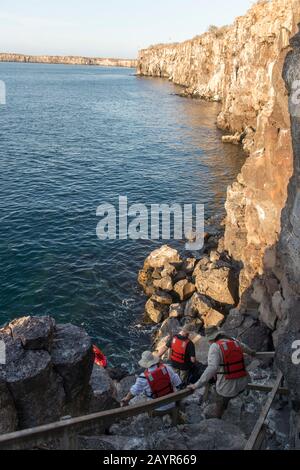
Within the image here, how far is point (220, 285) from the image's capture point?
26234 millimetres

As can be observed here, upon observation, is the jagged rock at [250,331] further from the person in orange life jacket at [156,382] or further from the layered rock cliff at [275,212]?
the person in orange life jacket at [156,382]

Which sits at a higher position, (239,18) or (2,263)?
(239,18)

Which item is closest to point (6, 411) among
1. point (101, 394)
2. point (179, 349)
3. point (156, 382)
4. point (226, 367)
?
point (101, 394)

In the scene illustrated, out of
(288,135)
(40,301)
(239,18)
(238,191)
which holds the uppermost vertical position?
(239,18)

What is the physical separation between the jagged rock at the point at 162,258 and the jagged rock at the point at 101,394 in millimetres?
16240

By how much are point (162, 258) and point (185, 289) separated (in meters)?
3.55

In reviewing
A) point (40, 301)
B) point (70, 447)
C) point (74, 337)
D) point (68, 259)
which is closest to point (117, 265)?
point (68, 259)

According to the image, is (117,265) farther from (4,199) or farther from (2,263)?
(4,199)

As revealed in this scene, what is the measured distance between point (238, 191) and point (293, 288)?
17.0 metres

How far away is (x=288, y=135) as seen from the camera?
20.2 meters

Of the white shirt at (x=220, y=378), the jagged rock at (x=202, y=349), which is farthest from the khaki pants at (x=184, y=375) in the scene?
the jagged rock at (x=202, y=349)

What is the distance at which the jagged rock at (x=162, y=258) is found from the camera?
30312mm

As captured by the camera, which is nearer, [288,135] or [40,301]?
[288,135]

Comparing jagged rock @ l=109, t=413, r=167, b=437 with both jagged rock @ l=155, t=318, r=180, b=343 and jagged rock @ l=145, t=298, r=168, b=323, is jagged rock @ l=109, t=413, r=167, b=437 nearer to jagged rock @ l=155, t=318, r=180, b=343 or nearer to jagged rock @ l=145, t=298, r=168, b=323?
jagged rock @ l=155, t=318, r=180, b=343
